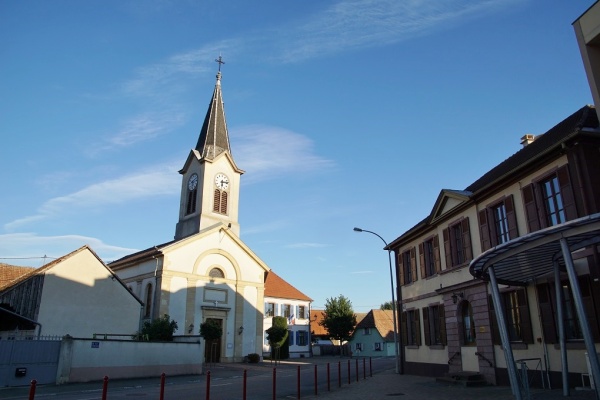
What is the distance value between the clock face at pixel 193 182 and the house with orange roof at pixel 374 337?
3159 cm

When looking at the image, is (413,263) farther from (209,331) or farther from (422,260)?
(209,331)

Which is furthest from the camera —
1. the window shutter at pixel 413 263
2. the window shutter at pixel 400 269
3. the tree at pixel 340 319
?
the tree at pixel 340 319

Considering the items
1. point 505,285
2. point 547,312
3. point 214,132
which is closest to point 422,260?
point 505,285

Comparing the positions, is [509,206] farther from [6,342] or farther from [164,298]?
[164,298]

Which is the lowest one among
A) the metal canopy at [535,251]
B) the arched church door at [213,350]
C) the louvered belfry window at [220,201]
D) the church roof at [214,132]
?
the arched church door at [213,350]

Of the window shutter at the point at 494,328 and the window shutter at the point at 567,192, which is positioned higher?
the window shutter at the point at 567,192

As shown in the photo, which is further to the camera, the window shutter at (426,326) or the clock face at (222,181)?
the clock face at (222,181)

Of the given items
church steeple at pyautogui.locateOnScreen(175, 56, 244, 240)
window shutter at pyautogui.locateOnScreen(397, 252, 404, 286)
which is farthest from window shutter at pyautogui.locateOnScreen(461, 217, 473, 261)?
church steeple at pyautogui.locateOnScreen(175, 56, 244, 240)

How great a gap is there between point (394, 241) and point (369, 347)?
37.9m

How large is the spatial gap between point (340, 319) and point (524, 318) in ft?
147

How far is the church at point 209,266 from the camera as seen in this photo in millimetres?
35938

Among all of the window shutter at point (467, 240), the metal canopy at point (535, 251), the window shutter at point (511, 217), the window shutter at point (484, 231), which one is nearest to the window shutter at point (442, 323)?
the window shutter at point (467, 240)

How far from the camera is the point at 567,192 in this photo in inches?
547

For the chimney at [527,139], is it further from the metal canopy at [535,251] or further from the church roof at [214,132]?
the church roof at [214,132]
